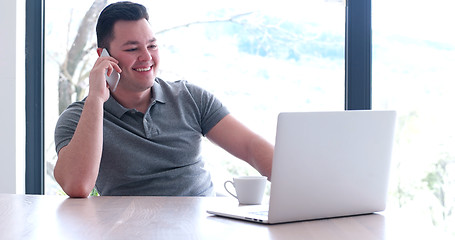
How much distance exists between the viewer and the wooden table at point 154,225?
4.03ft

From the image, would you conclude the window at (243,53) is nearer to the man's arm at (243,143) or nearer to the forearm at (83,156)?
the man's arm at (243,143)

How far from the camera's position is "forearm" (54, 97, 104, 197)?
1932 millimetres

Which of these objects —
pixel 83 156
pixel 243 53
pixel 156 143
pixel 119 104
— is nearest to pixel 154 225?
pixel 83 156

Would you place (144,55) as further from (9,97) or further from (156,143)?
(9,97)

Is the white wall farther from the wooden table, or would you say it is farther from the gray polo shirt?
the wooden table

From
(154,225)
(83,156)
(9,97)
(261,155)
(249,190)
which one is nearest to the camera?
(154,225)

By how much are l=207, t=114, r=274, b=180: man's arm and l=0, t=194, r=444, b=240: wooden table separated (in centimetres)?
61

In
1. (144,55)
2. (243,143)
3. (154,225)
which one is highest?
(144,55)

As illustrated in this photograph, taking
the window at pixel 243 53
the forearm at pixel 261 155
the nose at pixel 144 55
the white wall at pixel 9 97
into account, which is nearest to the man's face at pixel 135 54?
the nose at pixel 144 55

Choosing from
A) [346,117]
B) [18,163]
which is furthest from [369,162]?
[18,163]

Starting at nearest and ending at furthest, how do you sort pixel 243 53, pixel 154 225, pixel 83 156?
pixel 154 225, pixel 83 156, pixel 243 53

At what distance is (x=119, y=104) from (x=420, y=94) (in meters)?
1.50

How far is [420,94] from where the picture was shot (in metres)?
3.01

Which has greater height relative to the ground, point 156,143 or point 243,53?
point 243,53
